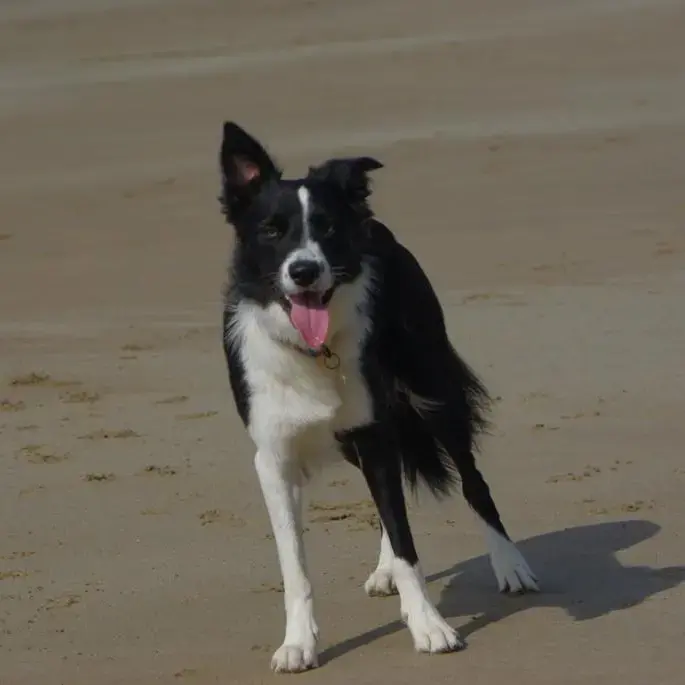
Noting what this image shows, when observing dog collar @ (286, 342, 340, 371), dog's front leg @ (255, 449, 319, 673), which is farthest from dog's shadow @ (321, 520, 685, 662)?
dog collar @ (286, 342, 340, 371)

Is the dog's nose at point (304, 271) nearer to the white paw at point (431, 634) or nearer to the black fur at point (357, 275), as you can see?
the black fur at point (357, 275)

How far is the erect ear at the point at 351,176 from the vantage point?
182 inches

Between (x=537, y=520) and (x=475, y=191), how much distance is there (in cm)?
816

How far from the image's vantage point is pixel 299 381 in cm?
460

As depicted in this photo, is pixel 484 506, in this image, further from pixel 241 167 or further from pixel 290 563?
pixel 241 167

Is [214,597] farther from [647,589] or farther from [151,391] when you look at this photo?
[151,391]

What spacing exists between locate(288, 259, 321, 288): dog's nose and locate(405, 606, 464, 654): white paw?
105 cm

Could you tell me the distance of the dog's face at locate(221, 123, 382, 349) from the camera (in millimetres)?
4422

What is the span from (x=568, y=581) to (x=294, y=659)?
1.19 m

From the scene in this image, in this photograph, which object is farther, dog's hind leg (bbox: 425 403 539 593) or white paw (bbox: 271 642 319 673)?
dog's hind leg (bbox: 425 403 539 593)

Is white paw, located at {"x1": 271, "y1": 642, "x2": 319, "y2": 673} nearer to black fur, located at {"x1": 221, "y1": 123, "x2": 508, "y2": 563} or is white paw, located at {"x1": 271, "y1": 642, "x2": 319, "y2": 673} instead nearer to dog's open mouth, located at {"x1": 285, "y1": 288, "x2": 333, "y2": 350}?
black fur, located at {"x1": 221, "y1": 123, "x2": 508, "y2": 563}

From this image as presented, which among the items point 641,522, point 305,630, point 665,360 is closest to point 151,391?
point 665,360

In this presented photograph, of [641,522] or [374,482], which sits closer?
[374,482]

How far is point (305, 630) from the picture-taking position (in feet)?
14.7
